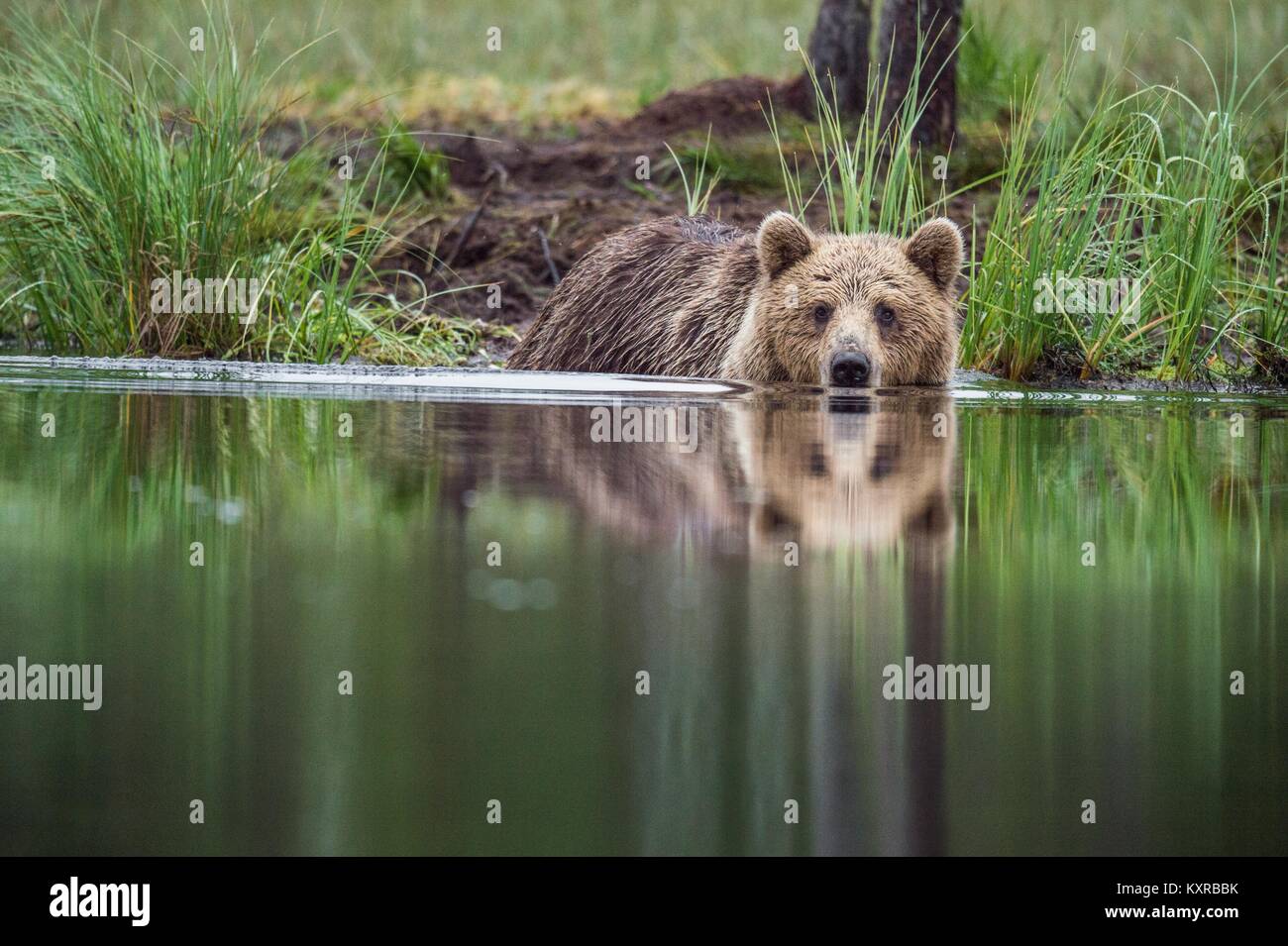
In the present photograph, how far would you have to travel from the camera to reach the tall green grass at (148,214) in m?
8.30

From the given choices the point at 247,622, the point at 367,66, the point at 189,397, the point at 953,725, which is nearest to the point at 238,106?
the point at 189,397

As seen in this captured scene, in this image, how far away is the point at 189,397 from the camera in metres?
7.07

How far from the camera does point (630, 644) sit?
3518 mm

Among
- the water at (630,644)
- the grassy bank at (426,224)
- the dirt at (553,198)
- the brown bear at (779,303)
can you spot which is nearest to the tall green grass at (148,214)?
the grassy bank at (426,224)

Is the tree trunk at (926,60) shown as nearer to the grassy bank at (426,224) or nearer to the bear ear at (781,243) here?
the grassy bank at (426,224)

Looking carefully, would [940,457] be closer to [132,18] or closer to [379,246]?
[379,246]

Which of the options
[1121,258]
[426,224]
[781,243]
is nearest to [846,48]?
[426,224]

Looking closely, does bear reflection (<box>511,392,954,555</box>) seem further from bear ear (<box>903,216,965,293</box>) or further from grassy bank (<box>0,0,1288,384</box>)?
grassy bank (<box>0,0,1288,384</box>)

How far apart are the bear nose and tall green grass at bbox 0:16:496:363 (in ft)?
8.05

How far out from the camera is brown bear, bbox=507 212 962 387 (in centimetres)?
814

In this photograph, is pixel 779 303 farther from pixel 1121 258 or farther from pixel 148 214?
pixel 148 214

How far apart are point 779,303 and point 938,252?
831 millimetres

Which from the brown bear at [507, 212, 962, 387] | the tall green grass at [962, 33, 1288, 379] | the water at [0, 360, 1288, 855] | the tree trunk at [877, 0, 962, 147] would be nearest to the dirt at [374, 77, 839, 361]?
the tree trunk at [877, 0, 962, 147]

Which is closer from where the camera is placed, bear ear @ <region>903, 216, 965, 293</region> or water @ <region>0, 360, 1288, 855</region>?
water @ <region>0, 360, 1288, 855</region>
